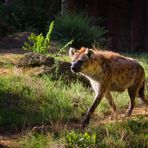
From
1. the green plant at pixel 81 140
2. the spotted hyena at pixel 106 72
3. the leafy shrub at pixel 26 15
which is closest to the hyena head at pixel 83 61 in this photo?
the spotted hyena at pixel 106 72

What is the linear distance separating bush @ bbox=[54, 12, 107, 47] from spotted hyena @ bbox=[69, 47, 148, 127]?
Answer: 18.3ft

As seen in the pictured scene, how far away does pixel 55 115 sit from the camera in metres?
7.80

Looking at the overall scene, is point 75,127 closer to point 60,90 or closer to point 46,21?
point 60,90

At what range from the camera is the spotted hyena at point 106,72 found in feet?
24.6

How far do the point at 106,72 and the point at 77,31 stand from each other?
21.7 feet

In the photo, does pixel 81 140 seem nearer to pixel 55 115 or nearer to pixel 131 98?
pixel 55 115

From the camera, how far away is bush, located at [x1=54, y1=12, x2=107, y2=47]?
1382cm

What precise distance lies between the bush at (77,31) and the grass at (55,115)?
158 inches

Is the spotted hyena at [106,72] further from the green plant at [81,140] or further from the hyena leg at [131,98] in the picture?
the green plant at [81,140]

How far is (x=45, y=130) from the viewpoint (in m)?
7.14

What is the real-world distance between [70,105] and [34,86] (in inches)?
31.1

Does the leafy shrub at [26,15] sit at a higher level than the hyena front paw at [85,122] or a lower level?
higher

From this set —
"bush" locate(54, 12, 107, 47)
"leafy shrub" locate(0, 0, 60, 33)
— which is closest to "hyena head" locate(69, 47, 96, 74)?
"bush" locate(54, 12, 107, 47)

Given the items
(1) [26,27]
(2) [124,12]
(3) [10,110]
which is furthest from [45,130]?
(2) [124,12]
